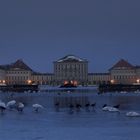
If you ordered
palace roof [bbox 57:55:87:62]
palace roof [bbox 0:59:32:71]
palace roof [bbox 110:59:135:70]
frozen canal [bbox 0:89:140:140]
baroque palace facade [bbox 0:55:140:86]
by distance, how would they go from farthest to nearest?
palace roof [bbox 110:59:135:70]
palace roof [bbox 0:59:32:71]
palace roof [bbox 57:55:87:62]
baroque palace facade [bbox 0:55:140:86]
frozen canal [bbox 0:89:140:140]

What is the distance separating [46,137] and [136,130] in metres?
3.17

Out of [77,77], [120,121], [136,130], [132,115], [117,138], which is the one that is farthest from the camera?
[77,77]

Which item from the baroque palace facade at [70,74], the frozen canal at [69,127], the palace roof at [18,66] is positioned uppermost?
the palace roof at [18,66]

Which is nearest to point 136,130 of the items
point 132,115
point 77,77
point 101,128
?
point 101,128

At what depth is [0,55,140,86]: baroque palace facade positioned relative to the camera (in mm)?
165625

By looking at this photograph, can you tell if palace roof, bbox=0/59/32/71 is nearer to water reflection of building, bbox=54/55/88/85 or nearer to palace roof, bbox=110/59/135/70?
water reflection of building, bbox=54/55/88/85

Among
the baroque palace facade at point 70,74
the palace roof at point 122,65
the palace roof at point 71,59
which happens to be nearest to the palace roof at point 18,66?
the baroque palace facade at point 70,74

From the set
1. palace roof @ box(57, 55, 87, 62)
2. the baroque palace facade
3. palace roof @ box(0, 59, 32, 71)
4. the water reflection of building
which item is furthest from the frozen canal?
palace roof @ box(0, 59, 32, 71)

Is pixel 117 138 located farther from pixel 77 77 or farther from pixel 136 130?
pixel 77 77

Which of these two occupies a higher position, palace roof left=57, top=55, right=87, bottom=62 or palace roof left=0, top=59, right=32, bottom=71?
palace roof left=57, top=55, right=87, bottom=62

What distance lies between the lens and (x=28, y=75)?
168000mm

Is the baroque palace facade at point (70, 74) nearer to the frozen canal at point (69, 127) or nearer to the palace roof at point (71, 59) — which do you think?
the palace roof at point (71, 59)

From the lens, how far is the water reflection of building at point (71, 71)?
545 feet

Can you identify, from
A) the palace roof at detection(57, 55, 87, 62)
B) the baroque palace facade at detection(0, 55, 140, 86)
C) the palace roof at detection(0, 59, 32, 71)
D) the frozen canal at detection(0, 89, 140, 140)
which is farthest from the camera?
the palace roof at detection(0, 59, 32, 71)
